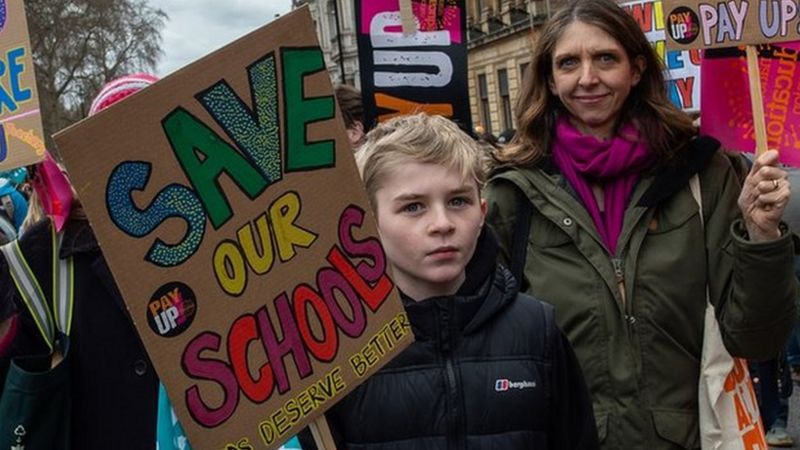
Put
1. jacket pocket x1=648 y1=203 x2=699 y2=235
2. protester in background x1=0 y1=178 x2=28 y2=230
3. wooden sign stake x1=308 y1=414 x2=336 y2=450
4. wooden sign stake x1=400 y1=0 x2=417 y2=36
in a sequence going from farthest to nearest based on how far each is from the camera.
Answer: protester in background x1=0 y1=178 x2=28 y2=230
wooden sign stake x1=400 y1=0 x2=417 y2=36
jacket pocket x1=648 y1=203 x2=699 y2=235
wooden sign stake x1=308 y1=414 x2=336 y2=450

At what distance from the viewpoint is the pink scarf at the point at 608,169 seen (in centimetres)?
223

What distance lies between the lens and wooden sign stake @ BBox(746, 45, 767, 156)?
219cm

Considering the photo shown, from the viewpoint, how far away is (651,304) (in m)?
2.15

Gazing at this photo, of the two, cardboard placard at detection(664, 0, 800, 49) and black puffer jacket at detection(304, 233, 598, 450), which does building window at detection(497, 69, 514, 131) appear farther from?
black puffer jacket at detection(304, 233, 598, 450)

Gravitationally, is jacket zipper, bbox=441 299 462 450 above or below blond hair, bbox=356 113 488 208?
below

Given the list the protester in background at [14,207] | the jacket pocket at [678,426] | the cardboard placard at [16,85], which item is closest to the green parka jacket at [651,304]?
the jacket pocket at [678,426]

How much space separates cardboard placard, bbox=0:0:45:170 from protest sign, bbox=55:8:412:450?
92 cm

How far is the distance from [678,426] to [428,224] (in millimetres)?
790

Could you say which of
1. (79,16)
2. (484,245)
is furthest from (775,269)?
(79,16)

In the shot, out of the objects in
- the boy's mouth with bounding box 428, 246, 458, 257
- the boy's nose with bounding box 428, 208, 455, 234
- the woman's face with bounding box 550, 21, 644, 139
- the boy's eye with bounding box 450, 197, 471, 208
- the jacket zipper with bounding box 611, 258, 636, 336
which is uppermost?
the woman's face with bounding box 550, 21, 644, 139

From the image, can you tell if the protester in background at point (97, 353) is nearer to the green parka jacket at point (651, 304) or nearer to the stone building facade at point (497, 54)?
the green parka jacket at point (651, 304)

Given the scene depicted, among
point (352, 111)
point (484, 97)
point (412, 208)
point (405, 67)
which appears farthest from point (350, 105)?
point (484, 97)

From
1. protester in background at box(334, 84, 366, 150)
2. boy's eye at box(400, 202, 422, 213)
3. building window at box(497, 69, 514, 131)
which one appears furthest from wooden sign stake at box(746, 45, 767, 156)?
building window at box(497, 69, 514, 131)

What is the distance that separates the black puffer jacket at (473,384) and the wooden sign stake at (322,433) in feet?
0.44
